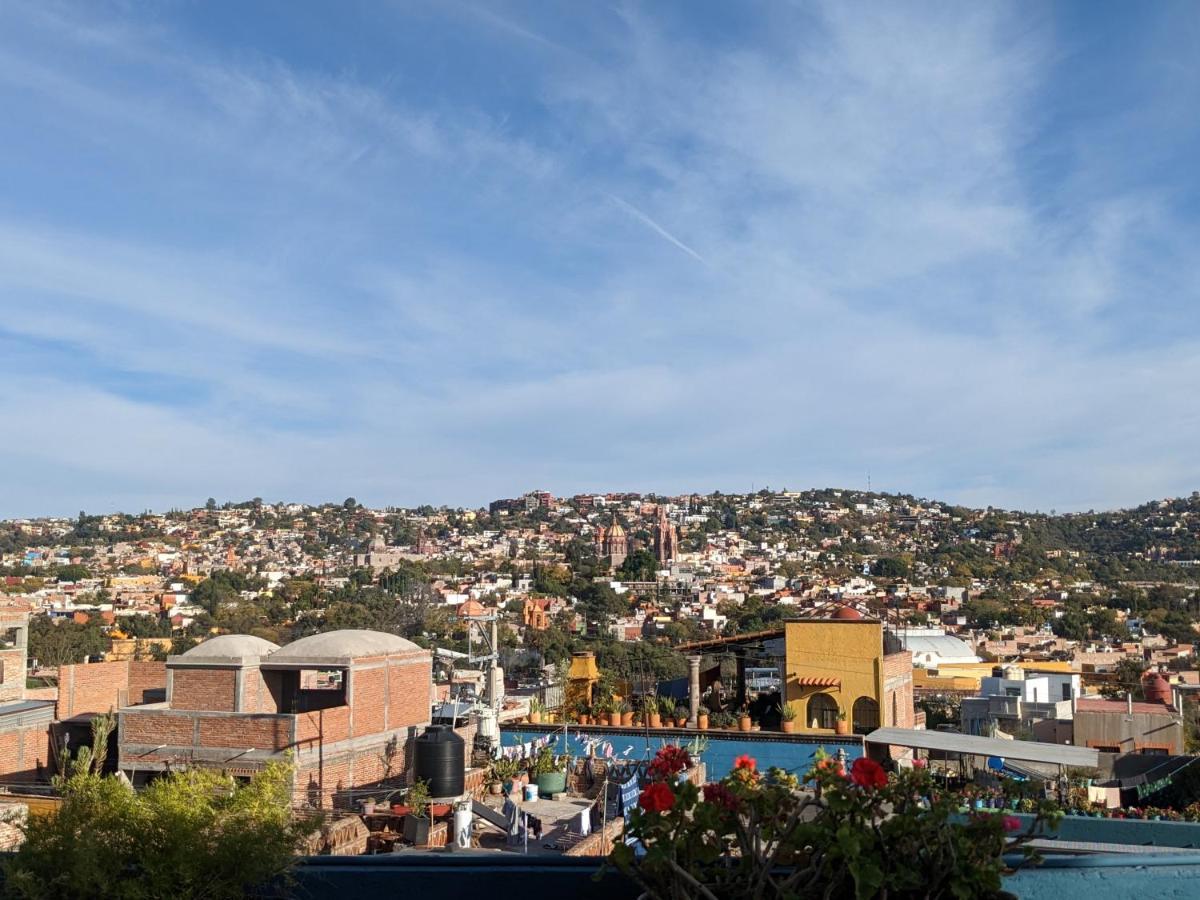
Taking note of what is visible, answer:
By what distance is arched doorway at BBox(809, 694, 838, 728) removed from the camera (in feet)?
54.2

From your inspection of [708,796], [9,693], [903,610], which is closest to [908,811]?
[708,796]

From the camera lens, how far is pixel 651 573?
114500 millimetres

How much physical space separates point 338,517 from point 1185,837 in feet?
537

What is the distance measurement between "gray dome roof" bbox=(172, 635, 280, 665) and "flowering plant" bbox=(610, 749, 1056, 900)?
14.4m

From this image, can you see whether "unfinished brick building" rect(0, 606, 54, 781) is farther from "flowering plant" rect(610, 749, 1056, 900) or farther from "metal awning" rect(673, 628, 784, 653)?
"flowering plant" rect(610, 749, 1056, 900)

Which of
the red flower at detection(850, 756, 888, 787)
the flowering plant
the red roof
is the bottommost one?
the red roof

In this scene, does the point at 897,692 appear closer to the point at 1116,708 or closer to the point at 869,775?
the point at 1116,708

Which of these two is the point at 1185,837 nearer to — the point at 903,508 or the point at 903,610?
the point at 903,610

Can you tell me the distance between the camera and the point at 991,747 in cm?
1418

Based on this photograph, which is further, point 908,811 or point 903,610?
point 903,610

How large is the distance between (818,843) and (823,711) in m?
14.7

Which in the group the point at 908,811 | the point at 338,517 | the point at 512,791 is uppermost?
the point at 338,517

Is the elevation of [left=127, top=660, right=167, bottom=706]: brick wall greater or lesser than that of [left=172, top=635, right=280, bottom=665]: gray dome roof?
lesser

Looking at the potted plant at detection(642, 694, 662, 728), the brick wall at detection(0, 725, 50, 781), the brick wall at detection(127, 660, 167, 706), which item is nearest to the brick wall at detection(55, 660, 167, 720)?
the brick wall at detection(127, 660, 167, 706)
